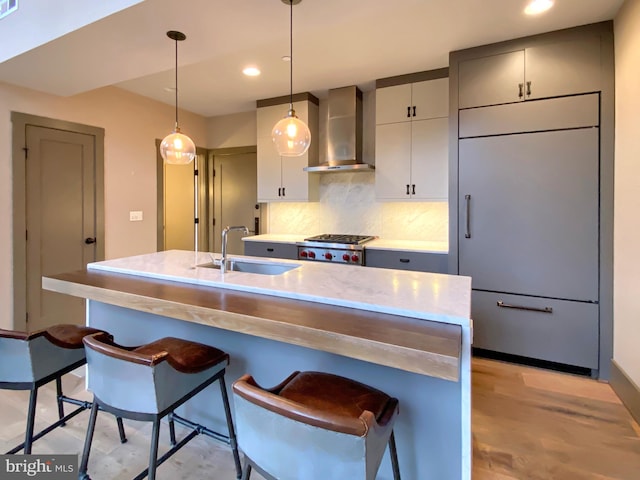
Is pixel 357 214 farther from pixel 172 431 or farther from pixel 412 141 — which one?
pixel 172 431

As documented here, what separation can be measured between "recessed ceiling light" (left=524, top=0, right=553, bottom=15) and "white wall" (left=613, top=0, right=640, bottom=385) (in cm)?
47

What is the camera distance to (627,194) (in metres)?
2.30

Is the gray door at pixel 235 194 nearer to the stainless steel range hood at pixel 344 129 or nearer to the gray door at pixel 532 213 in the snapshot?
the stainless steel range hood at pixel 344 129

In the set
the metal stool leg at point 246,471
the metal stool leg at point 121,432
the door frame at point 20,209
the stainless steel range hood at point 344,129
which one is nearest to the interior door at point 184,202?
the door frame at point 20,209

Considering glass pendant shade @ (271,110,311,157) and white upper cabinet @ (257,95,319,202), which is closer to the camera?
glass pendant shade @ (271,110,311,157)

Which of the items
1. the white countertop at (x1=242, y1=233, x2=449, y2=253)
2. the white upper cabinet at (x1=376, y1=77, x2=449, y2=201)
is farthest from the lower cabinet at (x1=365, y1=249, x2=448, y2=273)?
the white upper cabinet at (x1=376, y1=77, x2=449, y2=201)

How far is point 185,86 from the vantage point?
12.5 ft

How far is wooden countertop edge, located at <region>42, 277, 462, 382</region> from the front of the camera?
1.07 metres

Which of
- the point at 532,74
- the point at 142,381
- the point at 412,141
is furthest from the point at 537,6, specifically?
the point at 142,381

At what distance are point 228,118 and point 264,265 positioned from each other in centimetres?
330

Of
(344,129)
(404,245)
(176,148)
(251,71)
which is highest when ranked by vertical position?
(251,71)

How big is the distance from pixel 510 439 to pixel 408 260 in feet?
5.34

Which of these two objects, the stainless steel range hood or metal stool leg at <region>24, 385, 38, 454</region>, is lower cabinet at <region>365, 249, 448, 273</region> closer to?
the stainless steel range hood

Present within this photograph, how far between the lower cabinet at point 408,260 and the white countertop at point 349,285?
1.27m
